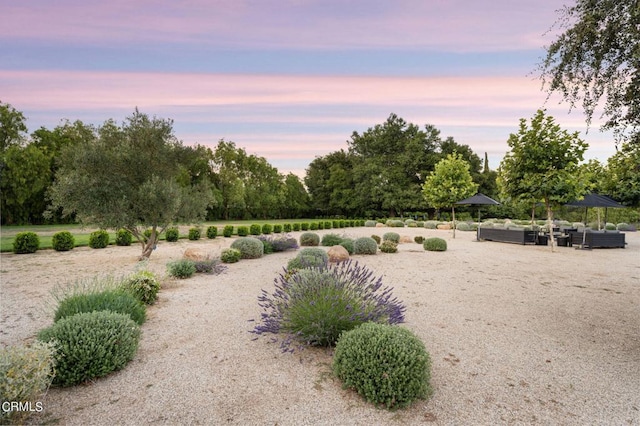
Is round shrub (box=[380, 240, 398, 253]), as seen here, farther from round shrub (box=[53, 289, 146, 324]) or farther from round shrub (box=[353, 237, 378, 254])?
round shrub (box=[53, 289, 146, 324])

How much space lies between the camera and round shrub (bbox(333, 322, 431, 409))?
2.95 m

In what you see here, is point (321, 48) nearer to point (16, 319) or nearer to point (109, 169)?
point (109, 169)

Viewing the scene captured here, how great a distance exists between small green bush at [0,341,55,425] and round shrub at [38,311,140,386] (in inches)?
13.9

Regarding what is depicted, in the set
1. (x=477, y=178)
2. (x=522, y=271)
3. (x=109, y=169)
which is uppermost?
(x=477, y=178)

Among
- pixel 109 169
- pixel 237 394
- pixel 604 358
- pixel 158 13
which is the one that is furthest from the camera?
pixel 109 169

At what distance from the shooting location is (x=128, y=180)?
33.6 feet

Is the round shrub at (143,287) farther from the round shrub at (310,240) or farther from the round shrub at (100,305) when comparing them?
the round shrub at (310,240)

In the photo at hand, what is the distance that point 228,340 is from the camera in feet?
14.6

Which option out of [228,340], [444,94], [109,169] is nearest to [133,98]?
[109,169]

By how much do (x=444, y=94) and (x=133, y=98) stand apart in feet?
34.6

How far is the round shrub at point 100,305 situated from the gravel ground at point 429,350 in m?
0.37

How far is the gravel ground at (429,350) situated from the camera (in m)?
2.88

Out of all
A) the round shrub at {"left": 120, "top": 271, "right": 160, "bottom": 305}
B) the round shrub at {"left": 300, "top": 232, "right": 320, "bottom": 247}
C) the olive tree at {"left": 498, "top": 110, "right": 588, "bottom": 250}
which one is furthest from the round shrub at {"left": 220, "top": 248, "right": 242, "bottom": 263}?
the olive tree at {"left": 498, "top": 110, "right": 588, "bottom": 250}

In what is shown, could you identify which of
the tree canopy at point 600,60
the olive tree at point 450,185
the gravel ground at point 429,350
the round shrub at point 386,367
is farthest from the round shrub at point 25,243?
the olive tree at point 450,185
